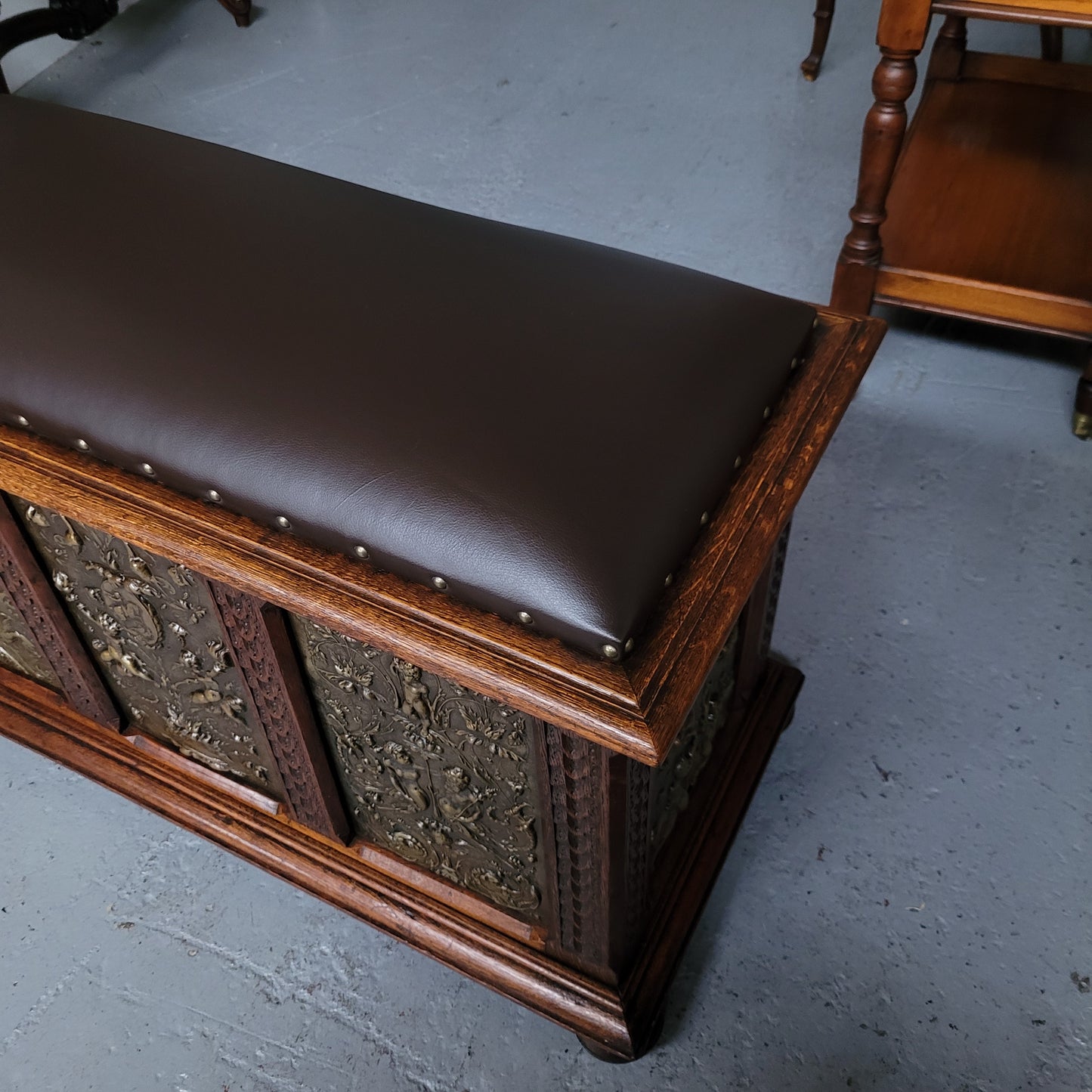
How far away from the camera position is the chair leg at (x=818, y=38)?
2.83 m

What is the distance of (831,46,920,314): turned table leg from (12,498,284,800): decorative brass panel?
1.35 m

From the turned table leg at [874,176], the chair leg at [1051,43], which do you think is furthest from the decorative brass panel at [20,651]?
the chair leg at [1051,43]

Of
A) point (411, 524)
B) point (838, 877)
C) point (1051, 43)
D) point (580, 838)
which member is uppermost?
point (411, 524)

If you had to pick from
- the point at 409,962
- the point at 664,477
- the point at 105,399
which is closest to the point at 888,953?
the point at 409,962

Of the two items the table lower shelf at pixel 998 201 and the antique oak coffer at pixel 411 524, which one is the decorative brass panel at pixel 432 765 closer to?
the antique oak coffer at pixel 411 524

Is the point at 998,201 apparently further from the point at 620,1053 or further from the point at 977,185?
the point at 620,1053

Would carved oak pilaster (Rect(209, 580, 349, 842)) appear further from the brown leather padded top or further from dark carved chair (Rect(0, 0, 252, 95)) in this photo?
dark carved chair (Rect(0, 0, 252, 95))

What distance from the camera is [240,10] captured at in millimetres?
3314

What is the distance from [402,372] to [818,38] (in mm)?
2344

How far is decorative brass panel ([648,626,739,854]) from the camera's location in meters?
1.21

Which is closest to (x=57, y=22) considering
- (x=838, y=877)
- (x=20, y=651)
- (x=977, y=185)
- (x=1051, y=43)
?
(x=20, y=651)

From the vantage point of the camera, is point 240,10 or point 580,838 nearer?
point 580,838

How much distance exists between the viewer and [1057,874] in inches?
56.5

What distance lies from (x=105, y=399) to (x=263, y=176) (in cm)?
38
